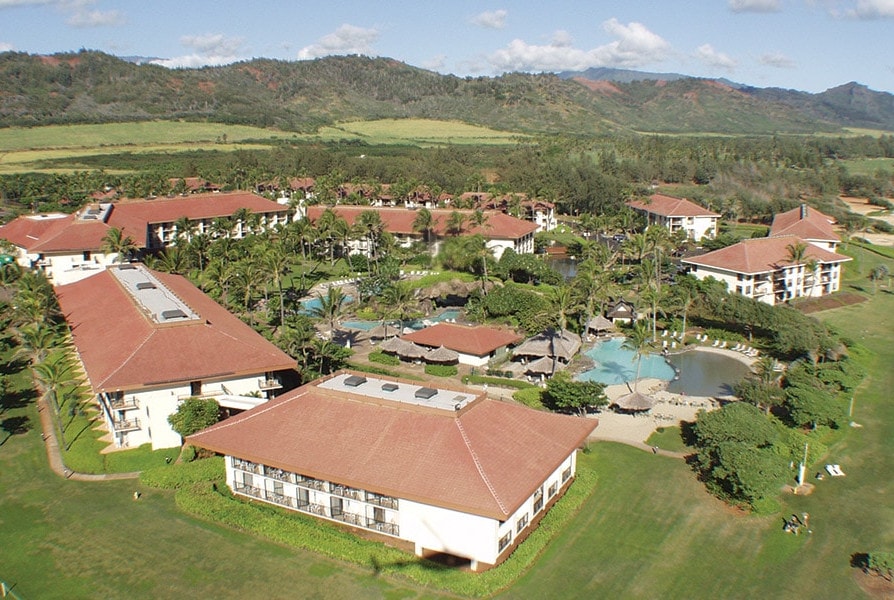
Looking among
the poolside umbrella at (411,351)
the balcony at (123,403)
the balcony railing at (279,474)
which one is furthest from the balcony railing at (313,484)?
the poolside umbrella at (411,351)

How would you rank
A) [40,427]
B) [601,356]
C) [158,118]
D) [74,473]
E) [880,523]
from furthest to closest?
1. [158,118]
2. [601,356]
3. [40,427]
4. [74,473]
5. [880,523]

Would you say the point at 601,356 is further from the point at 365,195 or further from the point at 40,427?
the point at 365,195

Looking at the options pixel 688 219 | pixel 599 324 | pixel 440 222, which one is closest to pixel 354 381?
pixel 599 324

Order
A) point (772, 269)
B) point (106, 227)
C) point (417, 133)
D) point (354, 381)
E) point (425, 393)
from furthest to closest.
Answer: point (417, 133) → point (106, 227) → point (772, 269) → point (354, 381) → point (425, 393)

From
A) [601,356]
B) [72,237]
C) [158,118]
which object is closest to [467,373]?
[601,356]

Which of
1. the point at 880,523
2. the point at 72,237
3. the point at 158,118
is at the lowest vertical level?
the point at 880,523

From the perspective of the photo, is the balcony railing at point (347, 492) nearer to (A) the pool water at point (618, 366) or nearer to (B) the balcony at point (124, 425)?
(B) the balcony at point (124, 425)

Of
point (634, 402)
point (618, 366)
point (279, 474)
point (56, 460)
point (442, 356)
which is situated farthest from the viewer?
point (618, 366)

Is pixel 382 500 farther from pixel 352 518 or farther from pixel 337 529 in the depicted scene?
pixel 337 529

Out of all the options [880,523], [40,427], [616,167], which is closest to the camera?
[880,523]
